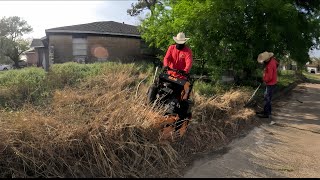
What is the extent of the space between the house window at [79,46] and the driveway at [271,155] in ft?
58.8

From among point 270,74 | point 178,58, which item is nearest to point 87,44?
point 270,74

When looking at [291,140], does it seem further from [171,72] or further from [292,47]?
[292,47]

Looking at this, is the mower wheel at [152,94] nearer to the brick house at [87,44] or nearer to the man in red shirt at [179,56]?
the man in red shirt at [179,56]

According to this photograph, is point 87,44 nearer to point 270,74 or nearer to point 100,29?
point 100,29

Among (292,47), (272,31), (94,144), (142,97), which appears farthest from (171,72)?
(292,47)

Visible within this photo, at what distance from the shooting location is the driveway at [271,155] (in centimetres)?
562

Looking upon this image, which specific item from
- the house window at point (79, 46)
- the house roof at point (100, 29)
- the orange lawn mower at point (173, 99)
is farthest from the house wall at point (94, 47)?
the orange lawn mower at point (173, 99)

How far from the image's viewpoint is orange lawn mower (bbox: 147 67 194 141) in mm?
6284

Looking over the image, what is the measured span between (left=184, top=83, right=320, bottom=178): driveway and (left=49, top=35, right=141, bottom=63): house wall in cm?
1725

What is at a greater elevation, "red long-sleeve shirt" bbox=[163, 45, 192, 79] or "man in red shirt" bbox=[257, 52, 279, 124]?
"red long-sleeve shirt" bbox=[163, 45, 192, 79]

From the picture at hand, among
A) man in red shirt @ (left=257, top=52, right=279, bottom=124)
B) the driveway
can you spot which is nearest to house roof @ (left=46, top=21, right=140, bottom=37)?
man in red shirt @ (left=257, top=52, right=279, bottom=124)

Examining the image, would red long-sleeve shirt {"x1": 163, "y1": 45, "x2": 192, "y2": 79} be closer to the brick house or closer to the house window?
the brick house

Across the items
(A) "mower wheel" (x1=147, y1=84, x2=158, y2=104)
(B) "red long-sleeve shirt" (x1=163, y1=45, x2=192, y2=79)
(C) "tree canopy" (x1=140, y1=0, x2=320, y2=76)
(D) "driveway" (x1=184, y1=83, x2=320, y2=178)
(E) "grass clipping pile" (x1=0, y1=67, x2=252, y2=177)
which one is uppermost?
(C) "tree canopy" (x1=140, y1=0, x2=320, y2=76)

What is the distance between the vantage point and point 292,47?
13.4 metres
